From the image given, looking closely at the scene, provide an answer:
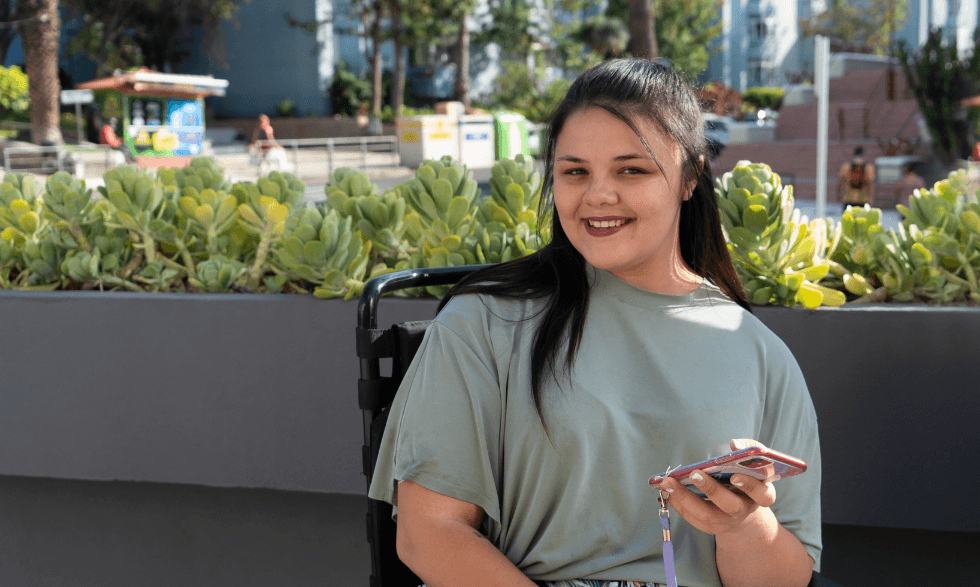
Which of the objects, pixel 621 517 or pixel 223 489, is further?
pixel 223 489

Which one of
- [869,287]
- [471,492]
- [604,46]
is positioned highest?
[604,46]

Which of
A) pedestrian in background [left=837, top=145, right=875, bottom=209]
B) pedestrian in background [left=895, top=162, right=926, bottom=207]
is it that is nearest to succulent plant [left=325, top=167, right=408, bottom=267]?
pedestrian in background [left=837, top=145, right=875, bottom=209]

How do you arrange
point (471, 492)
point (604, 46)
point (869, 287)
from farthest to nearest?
point (604, 46) → point (869, 287) → point (471, 492)

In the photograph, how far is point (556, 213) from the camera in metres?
1.60

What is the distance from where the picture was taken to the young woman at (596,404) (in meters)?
1.32

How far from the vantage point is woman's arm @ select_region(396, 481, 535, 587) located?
129 cm

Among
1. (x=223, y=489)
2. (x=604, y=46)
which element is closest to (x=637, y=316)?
(x=223, y=489)

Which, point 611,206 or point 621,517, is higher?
point 611,206

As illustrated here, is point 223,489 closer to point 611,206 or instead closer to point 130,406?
point 130,406

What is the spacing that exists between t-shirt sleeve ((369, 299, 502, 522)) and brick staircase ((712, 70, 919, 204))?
13.6m

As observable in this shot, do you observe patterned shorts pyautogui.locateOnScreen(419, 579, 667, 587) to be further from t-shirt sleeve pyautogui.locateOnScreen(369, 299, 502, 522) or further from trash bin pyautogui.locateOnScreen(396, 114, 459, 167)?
trash bin pyautogui.locateOnScreen(396, 114, 459, 167)

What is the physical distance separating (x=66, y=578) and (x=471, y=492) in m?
1.97

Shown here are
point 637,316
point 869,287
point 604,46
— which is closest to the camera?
point 637,316

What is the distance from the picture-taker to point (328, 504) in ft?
8.59
